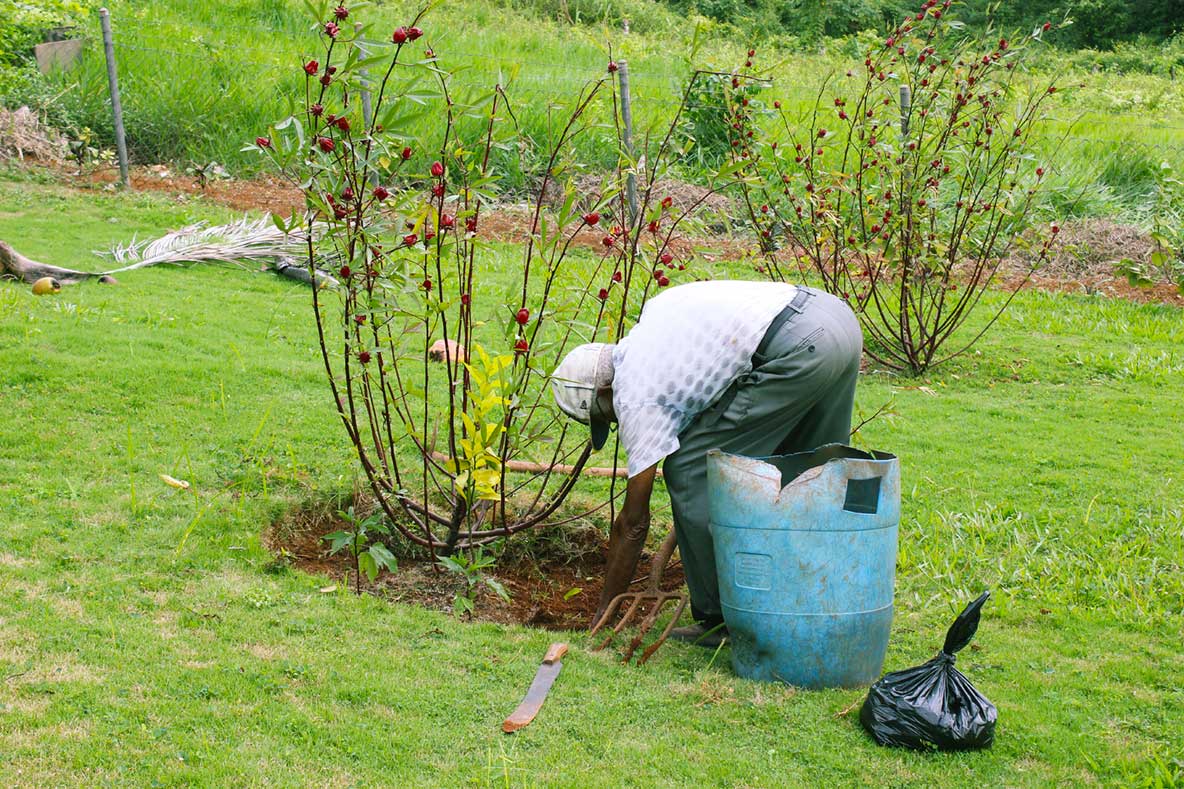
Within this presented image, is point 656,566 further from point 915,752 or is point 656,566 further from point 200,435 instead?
point 200,435

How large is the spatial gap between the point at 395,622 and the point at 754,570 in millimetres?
1249

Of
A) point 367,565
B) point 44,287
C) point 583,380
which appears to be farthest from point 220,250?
point 583,380

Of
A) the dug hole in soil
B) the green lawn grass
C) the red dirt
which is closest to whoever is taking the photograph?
the green lawn grass

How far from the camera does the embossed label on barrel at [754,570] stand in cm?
345

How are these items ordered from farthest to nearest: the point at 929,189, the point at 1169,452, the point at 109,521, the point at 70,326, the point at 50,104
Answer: the point at 50,104
the point at 929,189
the point at 70,326
the point at 1169,452
the point at 109,521

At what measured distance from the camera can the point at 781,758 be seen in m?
3.13

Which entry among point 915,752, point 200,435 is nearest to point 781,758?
point 915,752

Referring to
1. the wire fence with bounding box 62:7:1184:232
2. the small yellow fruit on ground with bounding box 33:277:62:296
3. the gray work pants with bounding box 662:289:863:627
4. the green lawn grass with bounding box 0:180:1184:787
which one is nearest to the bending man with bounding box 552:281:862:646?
the gray work pants with bounding box 662:289:863:627

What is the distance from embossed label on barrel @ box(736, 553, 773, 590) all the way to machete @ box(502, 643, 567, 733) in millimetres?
620

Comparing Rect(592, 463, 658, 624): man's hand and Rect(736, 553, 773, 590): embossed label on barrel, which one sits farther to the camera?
Rect(592, 463, 658, 624): man's hand

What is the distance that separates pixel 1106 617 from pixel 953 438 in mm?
2076

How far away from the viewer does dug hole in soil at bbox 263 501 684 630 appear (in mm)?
4242

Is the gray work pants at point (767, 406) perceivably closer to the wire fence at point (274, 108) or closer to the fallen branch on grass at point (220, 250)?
the fallen branch on grass at point (220, 250)

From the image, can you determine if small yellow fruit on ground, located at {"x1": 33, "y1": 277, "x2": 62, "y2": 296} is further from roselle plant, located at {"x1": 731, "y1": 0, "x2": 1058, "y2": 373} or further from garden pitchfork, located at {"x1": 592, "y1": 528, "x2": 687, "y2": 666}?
garden pitchfork, located at {"x1": 592, "y1": 528, "x2": 687, "y2": 666}
